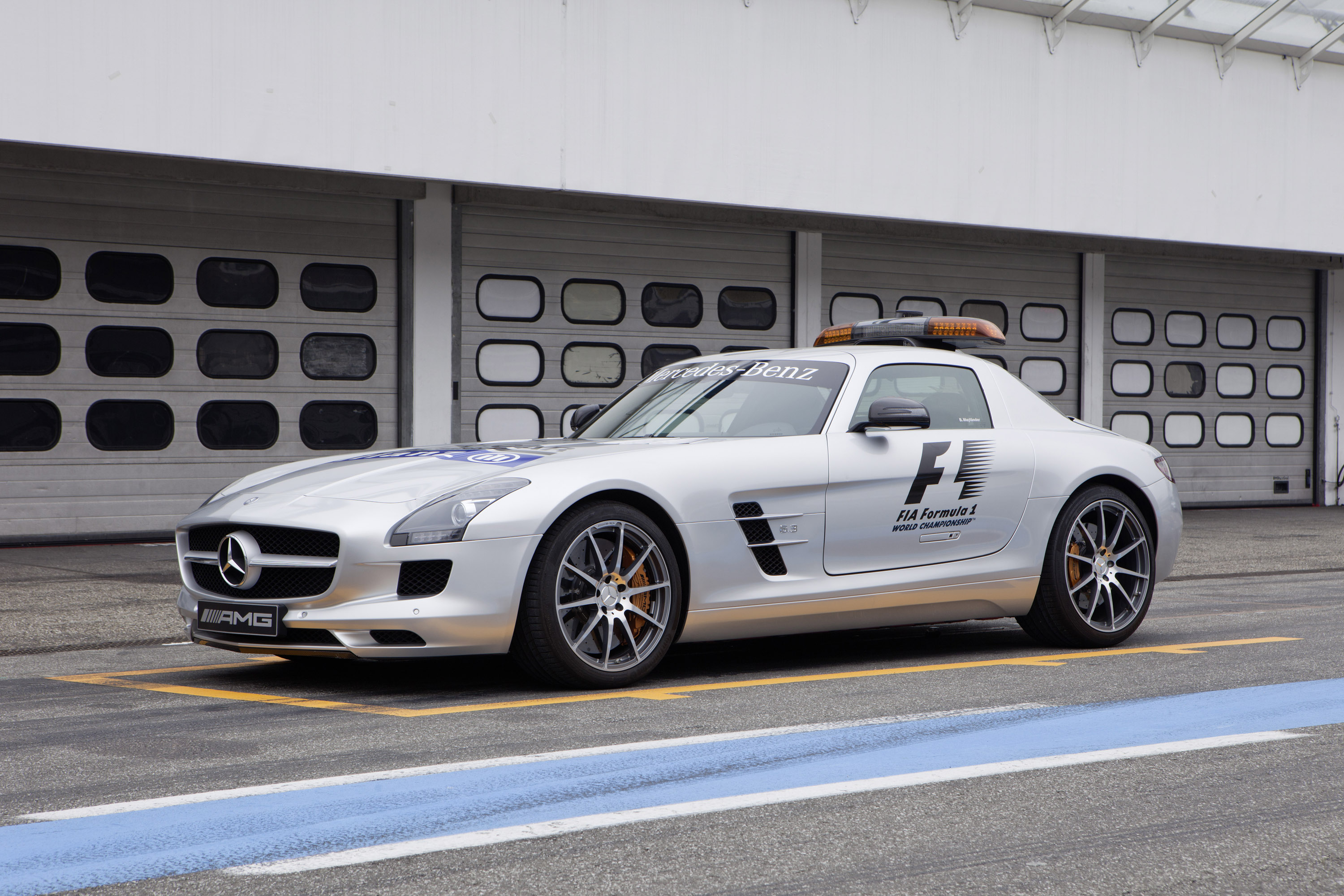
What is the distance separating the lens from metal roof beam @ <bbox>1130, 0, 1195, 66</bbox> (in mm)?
16984

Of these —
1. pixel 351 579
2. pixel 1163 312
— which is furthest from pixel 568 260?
pixel 351 579

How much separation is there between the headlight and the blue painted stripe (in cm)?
119

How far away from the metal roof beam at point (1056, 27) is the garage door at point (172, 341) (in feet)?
25.4

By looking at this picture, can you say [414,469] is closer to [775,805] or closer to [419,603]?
[419,603]

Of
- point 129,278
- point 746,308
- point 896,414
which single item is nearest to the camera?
point 896,414

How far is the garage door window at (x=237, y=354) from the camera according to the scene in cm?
1321

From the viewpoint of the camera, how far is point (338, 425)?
13961mm

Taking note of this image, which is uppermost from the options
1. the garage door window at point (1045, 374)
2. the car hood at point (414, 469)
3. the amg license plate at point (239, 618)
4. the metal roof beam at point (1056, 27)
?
the metal roof beam at point (1056, 27)

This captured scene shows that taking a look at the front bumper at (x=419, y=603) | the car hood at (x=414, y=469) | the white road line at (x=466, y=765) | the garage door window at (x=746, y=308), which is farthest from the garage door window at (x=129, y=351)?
the white road line at (x=466, y=765)

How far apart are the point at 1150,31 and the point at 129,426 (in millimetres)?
11985

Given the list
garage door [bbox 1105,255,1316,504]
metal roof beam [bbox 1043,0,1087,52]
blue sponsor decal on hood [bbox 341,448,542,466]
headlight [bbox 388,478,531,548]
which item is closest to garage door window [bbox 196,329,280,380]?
blue sponsor decal on hood [bbox 341,448,542,466]

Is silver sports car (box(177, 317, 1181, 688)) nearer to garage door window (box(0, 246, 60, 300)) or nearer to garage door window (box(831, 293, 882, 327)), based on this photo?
garage door window (box(0, 246, 60, 300))

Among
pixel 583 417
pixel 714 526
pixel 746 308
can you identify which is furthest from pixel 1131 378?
pixel 714 526

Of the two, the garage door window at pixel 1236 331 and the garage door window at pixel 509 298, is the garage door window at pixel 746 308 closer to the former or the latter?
the garage door window at pixel 509 298
